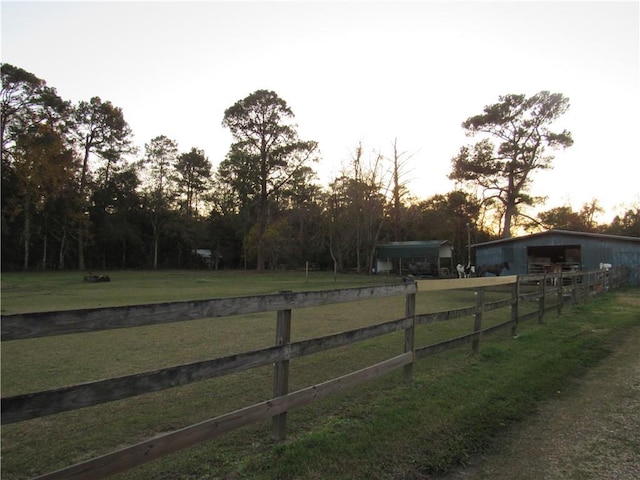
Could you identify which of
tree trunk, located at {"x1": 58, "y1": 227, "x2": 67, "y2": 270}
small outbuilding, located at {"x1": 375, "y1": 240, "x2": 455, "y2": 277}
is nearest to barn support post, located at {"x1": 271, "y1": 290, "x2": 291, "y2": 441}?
small outbuilding, located at {"x1": 375, "y1": 240, "x2": 455, "y2": 277}

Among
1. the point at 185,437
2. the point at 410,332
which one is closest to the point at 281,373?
the point at 185,437

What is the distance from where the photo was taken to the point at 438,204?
172 ft

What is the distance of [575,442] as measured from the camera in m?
3.35

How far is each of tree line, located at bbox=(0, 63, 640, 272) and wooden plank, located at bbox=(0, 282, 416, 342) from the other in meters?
35.5

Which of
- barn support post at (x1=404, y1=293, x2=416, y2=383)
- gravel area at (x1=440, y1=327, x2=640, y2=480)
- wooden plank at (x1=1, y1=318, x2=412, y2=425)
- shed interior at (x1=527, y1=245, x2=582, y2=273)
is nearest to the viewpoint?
wooden plank at (x1=1, y1=318, x2=412, y2=425)

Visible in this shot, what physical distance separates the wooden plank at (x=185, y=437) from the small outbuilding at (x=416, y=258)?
36.1m

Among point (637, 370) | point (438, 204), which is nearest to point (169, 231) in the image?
point (438, 204)

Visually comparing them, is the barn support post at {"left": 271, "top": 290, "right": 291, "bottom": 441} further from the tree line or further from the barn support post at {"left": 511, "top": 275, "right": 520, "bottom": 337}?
the tree line

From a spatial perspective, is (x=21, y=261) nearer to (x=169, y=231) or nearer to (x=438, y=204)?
(x=169, y=231)

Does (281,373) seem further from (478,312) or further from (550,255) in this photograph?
(550,255)

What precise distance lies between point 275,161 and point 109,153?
61.1 ft

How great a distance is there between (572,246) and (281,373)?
2971 centimetres

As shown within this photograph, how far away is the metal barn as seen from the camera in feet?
81.9

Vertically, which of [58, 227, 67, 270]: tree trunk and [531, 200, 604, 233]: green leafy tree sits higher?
[531, 200, 604, 233]: green leafy tree
